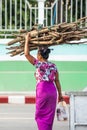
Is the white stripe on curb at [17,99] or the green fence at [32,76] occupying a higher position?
the green fence at [32,76]

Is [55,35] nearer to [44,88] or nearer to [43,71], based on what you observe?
[43,71]

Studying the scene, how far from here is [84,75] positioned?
13242mm

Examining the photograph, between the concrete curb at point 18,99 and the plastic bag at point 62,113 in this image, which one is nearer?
the plastic bag at point 62,113

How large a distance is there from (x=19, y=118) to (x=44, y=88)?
134 inches

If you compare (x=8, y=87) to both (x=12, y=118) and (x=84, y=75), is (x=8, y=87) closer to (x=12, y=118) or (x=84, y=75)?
(x=84, y=75)

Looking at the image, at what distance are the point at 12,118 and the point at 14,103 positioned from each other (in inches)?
102

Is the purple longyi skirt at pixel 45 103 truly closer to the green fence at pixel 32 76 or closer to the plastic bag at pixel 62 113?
the plastic bag at pixel 62 113

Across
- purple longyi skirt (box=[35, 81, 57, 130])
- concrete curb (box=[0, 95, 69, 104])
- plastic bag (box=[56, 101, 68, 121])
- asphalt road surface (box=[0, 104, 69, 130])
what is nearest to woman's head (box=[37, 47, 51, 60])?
purple longyi skirt (box=[35, 81, 57, 130])

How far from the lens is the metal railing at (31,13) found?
13.3 metres

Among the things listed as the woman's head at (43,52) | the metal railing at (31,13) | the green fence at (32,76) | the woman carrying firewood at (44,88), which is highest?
the metal railing at (31,13)

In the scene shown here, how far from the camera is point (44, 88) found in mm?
6859

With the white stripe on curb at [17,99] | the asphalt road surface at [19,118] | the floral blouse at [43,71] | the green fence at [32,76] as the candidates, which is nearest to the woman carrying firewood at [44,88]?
the floral blouse at [43,71]

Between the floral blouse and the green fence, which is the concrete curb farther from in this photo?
the floral blouse

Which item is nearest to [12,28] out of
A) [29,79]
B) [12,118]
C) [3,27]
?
[3,27]
